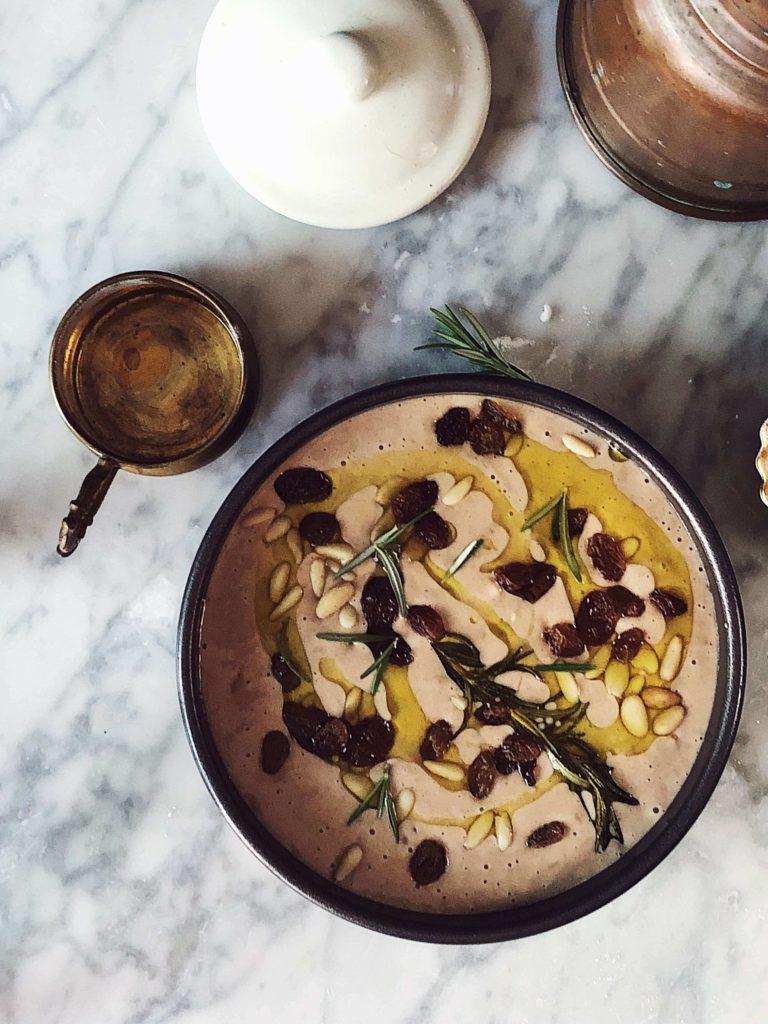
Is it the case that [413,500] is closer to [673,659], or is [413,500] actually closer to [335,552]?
[335,552]

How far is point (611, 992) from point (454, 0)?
80 cm

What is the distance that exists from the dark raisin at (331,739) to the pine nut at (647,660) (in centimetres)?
23

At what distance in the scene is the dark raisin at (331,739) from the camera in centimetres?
72

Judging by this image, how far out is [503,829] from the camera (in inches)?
28.5

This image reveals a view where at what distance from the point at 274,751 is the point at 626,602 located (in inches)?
11.3

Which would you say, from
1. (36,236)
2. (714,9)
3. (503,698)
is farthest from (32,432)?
(714,9)

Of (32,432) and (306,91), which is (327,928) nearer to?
(32,432)

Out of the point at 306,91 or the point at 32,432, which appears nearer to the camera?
the point at 306,91

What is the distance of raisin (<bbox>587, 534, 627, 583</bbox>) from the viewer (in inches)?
28.1

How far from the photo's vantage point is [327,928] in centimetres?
80

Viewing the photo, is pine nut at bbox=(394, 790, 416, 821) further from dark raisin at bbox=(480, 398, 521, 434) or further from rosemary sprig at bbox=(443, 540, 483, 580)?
dark raisin at bbox=(480, 398, 521, 434)

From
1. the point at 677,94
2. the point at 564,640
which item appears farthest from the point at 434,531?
the point at 677,94

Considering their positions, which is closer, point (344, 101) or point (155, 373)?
point (344, 101)

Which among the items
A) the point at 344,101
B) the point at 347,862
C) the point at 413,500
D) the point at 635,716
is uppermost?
the point at 344,101
